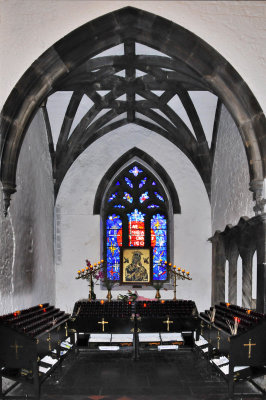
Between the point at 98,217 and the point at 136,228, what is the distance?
54.1 inches

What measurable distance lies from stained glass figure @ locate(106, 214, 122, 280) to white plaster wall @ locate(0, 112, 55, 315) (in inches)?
77.4

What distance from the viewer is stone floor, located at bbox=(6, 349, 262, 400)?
7.65 metres

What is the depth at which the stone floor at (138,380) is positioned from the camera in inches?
301

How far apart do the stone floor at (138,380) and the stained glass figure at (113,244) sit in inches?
198

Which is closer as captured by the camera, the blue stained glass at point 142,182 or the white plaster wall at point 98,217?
the white plaster wall at point 98,217

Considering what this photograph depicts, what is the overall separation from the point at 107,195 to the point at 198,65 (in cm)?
737

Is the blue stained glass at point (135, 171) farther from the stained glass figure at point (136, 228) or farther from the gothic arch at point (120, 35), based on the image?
the gothic arch at point (120, 35)

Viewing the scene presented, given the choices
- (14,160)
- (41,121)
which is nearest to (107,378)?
(14,160)

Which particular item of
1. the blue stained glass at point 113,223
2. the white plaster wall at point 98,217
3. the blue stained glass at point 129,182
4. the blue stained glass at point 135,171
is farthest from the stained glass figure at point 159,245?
the blue stained glass at point 135,171

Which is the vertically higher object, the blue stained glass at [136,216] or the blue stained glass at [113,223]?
the blue stained glass at [136,216]

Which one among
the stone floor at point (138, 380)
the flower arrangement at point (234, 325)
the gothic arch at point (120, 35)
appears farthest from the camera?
the gothic arch at point (120, 35)

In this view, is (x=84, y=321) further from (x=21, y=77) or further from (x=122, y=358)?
(x=21, y=77)

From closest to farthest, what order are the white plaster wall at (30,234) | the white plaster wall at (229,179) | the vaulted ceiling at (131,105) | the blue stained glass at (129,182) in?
the white plaster wall at (30,234)
the white plaster wall at (229,179)
the vaulted ceiling at (131,105)
the blue stained glass at (129,182)

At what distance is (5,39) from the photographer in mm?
8641
